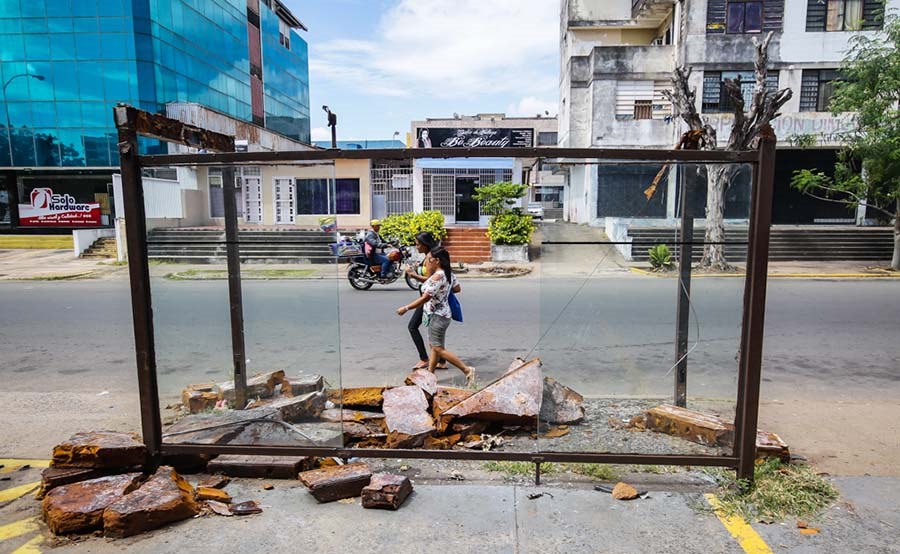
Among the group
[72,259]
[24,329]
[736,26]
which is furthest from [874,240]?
[72,259]

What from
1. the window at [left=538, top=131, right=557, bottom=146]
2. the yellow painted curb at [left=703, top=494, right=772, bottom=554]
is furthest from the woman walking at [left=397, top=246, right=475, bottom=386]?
the window at [left=538, top=131, right=557, bottom=146]

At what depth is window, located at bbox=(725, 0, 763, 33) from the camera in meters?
22.4

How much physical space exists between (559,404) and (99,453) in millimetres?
3185

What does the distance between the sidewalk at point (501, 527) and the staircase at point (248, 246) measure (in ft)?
5.19

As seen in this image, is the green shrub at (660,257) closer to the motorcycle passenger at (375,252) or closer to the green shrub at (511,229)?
the motorcycle passenger at (375,252)

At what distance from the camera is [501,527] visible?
10.4ft

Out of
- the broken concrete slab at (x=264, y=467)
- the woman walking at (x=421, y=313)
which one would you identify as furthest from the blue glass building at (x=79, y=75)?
the broken concrete slab at (x=264, y=467)

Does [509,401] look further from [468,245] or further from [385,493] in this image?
[468,245]

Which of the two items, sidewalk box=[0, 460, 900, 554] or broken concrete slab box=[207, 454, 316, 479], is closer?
sidewalk box=[0, 460, 900, 554]

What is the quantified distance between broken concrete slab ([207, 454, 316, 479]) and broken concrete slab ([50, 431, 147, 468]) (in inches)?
18.7

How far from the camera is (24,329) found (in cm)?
912

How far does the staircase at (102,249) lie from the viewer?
69.4ft

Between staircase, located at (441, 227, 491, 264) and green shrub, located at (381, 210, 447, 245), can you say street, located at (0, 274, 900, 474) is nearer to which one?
green shrub, located at (381, 210, 447, 245)

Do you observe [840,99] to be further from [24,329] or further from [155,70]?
[155,70]
